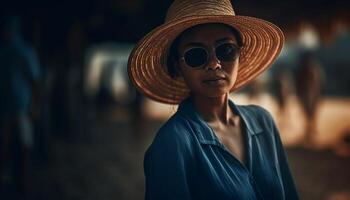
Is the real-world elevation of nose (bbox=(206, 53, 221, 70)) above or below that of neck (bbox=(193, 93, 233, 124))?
above

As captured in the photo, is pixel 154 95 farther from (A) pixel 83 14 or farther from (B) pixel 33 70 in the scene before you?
(A) pixel 83 14

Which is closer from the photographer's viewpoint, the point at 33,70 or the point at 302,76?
the point at 33,70

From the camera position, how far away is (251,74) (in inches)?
93.1

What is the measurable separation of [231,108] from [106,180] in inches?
176

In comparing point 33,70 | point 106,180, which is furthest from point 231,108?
point 106,180

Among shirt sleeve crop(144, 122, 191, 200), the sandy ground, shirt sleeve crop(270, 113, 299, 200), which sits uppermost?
shirt sleeve crop(144, 122, 191, 200)

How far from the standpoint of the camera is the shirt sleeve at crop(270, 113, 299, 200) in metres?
2.03

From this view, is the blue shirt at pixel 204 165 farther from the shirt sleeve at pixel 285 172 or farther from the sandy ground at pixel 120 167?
the sandy ground at pixel 120 167

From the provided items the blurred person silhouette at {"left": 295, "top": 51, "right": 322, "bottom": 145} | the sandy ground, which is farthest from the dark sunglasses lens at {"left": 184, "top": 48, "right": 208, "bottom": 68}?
the blurred person silhouette at {"left": 295, "top": 51, "right": 322, "bottom": 145}

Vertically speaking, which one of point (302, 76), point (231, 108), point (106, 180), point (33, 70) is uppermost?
point (231, 108)

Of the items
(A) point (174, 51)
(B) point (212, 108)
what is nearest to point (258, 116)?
(B) point (212, 108)

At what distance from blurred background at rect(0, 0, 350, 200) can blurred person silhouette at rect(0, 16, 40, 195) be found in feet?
0.04

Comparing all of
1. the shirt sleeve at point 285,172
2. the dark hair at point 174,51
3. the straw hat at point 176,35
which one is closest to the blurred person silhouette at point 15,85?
the straw hat at point 176,35

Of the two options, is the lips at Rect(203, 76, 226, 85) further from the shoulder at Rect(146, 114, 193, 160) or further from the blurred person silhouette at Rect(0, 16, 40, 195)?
the blurred person silhouette at Rect(0, 16, 40, 195)
